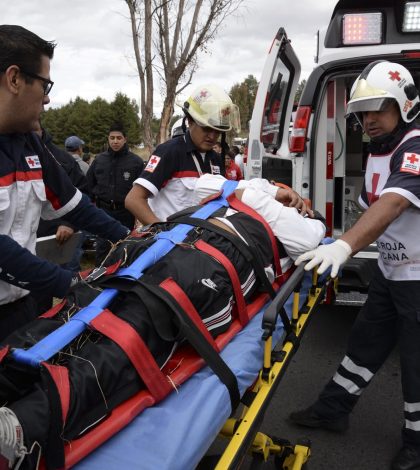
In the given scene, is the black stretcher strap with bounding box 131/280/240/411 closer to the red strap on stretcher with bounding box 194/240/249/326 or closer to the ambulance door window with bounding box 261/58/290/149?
the red strap on stretcher with bounding box 194/240/249/326

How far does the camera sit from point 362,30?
3500mm

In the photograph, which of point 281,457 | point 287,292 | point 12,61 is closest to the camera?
point 12,61

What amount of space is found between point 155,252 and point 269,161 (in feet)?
6.71

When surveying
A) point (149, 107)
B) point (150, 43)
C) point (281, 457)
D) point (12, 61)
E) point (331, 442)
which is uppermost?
point (150, 43)

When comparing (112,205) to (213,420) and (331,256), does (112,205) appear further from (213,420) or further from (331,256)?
(213,420)

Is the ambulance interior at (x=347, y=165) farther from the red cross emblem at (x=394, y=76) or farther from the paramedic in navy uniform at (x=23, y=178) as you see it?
the paramedic in navy uniform at (x=23, y=178)

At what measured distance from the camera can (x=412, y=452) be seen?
95.0 inches

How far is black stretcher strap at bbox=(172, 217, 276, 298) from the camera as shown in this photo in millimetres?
2051

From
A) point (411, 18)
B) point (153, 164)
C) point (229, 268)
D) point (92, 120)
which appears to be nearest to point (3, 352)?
point (229, 268)

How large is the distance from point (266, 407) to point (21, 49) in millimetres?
1532

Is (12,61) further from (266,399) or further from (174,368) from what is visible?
(266,399)

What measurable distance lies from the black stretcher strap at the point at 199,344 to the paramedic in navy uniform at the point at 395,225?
0.70 meters

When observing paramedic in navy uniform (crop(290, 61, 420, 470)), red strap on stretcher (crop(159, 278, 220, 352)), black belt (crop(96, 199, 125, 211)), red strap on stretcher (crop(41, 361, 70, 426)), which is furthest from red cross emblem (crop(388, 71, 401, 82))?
black belt (crop(96, 199, 125, 211))

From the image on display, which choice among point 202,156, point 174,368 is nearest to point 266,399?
point 174,368
